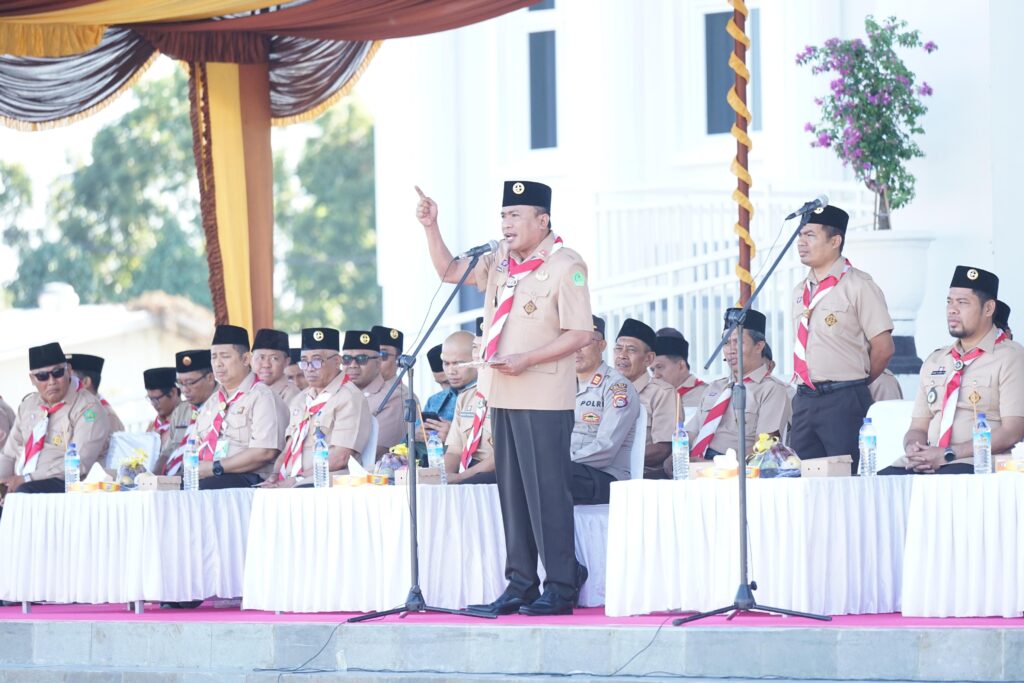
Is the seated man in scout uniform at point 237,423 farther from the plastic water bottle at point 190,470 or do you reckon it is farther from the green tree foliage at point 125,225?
the green tree foliage at point 125,225

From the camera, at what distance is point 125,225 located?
31484 mm

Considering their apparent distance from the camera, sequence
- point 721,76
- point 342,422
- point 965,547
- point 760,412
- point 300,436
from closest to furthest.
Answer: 1. point 965,547
2. point 760,412
3. point 342,422
4. point 300,436
5. point 721,76

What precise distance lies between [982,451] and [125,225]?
87.0ft

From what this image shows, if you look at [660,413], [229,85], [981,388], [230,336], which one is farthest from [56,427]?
[981,388]

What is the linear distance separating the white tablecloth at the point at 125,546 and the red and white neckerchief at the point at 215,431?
61 centimetres

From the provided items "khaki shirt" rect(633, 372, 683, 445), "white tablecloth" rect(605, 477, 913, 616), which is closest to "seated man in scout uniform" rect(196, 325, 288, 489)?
"khaki shirt" rect(633, 372, 683, 445)

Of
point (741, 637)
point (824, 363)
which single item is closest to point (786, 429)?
point (824, 363)

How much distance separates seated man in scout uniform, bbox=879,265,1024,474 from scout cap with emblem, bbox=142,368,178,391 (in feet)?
15.4

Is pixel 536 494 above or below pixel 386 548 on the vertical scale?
above

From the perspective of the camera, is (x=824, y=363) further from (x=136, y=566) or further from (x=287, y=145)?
(x=287, y=145)

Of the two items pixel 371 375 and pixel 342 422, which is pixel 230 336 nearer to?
pixel 371 375

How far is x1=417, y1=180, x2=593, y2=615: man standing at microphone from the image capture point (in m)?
6.81

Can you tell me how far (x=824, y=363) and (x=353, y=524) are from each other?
212 centimetres

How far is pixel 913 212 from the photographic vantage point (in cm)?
1151
